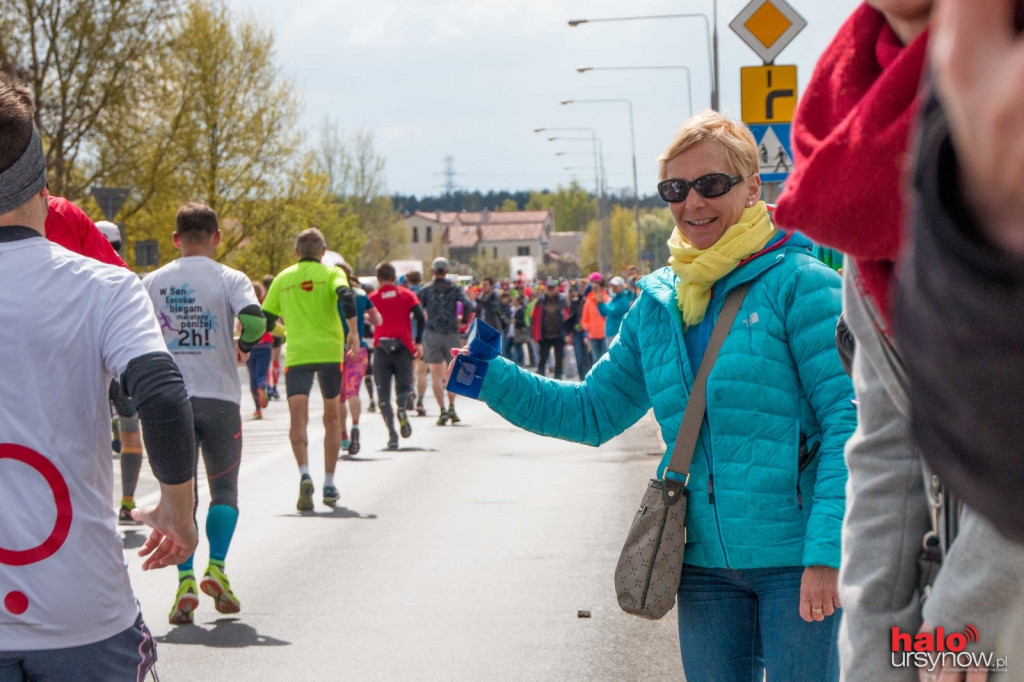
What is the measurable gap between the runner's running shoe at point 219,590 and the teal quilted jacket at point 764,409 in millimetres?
4393

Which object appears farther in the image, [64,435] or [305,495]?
[305,495]

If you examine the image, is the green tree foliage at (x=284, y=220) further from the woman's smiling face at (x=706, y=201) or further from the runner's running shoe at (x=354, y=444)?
the woman's smiling face at (x=706, y=201)

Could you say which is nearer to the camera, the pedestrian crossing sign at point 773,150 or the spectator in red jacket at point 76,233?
the spectator in red jacket at point 76,233

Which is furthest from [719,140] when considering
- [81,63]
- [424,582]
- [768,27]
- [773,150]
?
[81,63]

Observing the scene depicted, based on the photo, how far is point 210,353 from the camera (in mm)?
7406

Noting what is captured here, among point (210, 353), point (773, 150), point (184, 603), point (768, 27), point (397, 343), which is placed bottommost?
point (184, 603)

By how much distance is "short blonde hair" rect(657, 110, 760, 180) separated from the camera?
11.8ft

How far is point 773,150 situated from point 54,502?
10482mm

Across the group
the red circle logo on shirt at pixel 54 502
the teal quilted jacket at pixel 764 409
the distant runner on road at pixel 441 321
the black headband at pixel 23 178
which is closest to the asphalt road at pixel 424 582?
the teal quilted jacket at pixel 764 409

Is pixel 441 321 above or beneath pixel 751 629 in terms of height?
beneath

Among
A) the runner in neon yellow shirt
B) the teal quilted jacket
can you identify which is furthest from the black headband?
the runner in neon yellow shirt

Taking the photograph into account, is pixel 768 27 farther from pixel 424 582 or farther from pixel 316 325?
pixel 424 582

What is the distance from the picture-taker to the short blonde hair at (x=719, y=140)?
11.8ft

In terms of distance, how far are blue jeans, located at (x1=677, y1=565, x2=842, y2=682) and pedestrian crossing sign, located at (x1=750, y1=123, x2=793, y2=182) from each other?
9386mm
